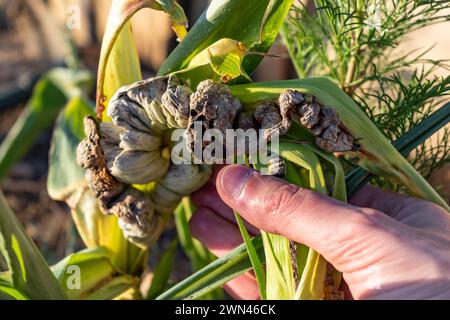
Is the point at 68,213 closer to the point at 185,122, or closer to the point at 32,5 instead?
the point at 185,122

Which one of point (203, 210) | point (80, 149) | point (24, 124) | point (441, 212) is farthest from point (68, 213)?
point (441, 212)

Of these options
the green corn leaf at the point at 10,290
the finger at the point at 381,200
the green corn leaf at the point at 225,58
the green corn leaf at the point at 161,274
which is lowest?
the green corn leaf at the point at 161,274

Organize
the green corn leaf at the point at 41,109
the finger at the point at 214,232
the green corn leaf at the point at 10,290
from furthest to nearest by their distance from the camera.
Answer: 1. the green corn leaf at the point at 41,109
2. the finger at the point at 214,232
3. the green corn leaf at the point at 10,290

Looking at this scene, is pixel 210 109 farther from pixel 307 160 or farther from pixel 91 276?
pixel 91 276

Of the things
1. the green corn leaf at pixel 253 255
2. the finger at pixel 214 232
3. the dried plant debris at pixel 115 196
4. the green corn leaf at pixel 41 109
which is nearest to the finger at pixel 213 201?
the finger at pixel 214 232

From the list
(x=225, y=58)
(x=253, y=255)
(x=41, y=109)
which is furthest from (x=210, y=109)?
(x=41, y=109)

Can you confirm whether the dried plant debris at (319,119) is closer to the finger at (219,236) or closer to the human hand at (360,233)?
the human hand at (360,233)

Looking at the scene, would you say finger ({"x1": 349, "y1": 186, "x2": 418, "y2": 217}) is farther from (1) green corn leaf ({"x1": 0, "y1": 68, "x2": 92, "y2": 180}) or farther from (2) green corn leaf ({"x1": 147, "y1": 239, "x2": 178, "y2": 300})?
(1) green corn leaf ({"x1": 0, "y1": 68, "x2": 92, "y2": 180})
